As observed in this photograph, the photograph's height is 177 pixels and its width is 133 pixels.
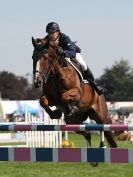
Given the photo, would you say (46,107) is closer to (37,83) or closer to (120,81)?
(37,83)

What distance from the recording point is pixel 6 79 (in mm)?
103375

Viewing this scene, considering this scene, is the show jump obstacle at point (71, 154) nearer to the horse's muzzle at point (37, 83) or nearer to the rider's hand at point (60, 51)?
the horse's muzzle at point (37, 83)

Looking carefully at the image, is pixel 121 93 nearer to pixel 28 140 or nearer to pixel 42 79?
pixel 28 140

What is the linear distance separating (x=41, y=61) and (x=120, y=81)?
107 metres

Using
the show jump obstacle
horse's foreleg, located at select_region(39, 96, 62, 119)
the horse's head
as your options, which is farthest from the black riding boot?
the show jump obstacle

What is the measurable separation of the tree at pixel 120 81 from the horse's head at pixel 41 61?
347 ft

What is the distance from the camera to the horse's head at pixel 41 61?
8.05 metres

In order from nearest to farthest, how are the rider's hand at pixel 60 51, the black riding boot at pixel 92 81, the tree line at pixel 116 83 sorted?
the rider's hand at pixel 60 51
the black riding boot at pixel 92 81
the tree line at pixel 116 83

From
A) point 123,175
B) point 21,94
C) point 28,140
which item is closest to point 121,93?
point 21,94

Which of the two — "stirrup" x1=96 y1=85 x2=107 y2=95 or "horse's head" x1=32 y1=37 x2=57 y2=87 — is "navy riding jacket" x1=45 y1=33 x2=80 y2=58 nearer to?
"horse's head" x1=32 y1=37 x2=57 y2=87

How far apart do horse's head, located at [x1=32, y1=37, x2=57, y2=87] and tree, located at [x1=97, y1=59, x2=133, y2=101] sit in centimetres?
10590

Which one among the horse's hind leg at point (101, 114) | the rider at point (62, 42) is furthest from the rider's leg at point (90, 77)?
the horse's hind leg at point (101, 114)

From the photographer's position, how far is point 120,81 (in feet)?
377

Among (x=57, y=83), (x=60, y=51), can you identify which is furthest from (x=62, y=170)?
(x=60, y=51)
